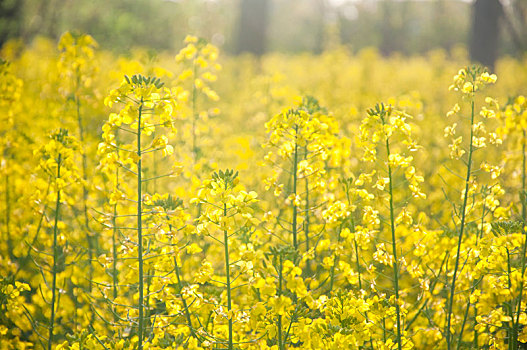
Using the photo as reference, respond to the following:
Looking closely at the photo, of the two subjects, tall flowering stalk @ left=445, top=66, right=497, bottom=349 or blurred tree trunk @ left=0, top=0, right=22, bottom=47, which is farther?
blurred tree trunk @ left=0, top=0, right=22, bottom=47

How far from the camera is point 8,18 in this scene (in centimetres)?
1273

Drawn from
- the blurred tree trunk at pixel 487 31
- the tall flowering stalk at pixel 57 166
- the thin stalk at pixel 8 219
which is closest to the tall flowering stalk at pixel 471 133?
the tall flowering stalk at pixel 57 166

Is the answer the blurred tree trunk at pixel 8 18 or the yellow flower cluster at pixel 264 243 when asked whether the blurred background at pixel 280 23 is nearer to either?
the blurred tree trunk at pixel 8 18

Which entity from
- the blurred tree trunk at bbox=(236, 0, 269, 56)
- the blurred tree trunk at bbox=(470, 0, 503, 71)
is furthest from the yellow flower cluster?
the blurred tree trunk at bbox=(236, 0, 269, 56)

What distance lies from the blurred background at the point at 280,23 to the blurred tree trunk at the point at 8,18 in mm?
24

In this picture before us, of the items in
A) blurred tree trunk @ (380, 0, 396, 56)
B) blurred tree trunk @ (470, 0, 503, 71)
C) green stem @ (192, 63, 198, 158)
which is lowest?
green stem @ (192, 63, 198, 158)

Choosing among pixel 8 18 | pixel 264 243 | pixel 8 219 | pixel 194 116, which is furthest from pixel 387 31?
pixel 264 243

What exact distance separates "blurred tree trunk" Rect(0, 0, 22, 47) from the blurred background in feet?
0.08

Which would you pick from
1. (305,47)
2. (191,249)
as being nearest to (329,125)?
(191,249)

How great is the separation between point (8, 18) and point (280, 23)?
2412 centimetres

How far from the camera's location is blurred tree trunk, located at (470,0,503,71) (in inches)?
436

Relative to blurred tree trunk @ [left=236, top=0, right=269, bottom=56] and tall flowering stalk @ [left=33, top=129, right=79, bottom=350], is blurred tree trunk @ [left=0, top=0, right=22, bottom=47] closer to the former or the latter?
blurred tree trunk @ [left=236, top=0, right=269, bottom=56]

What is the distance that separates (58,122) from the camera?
4.17 meters

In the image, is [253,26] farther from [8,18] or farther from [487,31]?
[8,18]
